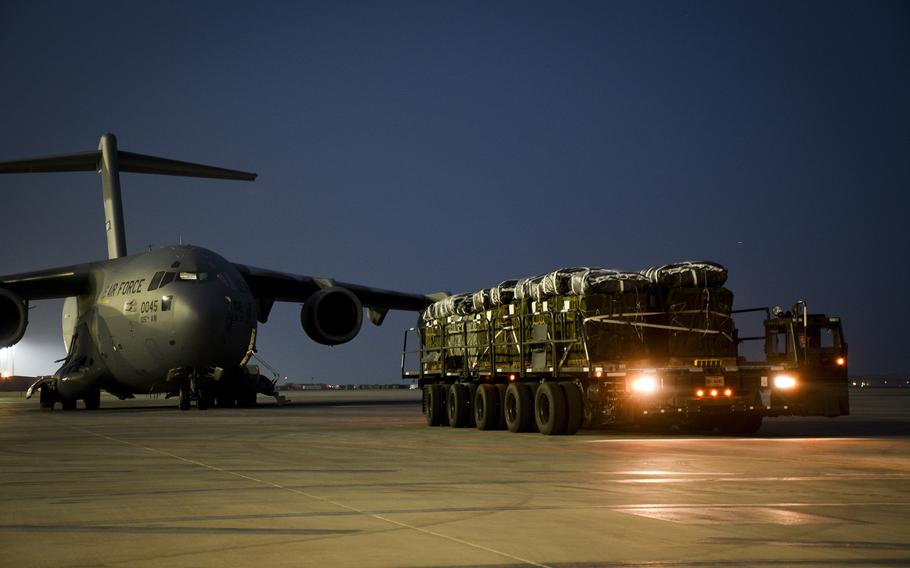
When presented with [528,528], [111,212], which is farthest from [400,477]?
[111,212]

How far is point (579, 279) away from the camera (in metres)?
20.3

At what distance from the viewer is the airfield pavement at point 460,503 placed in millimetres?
7434

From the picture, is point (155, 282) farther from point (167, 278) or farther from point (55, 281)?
point (55, 281)

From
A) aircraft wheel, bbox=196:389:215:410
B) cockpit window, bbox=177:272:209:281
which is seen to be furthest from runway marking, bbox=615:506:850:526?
aircraft wheel, bbox=196:389:215:410

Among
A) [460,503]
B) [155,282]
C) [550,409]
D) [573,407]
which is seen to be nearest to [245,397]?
[155,282]

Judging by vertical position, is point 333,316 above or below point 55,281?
below

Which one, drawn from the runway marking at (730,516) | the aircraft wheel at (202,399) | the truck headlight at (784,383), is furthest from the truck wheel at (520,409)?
the aircraft wheel at (202,399)

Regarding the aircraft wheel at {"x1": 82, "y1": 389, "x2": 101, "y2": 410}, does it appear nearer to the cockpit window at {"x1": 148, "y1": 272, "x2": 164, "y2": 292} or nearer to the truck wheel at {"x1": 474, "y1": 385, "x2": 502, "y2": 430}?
the cockpit window at {"x1": 148, "y1": 272, "x2": 164, "y2": 292}

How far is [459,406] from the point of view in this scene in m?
24.4

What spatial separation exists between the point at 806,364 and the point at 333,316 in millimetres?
25122

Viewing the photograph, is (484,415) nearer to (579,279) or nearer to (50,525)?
(579,279)

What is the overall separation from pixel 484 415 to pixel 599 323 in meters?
4.00

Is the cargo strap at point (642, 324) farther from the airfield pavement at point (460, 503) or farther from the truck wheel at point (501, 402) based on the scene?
the truck wheel at point (501, 402)

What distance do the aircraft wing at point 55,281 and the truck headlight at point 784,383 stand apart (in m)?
28.3
